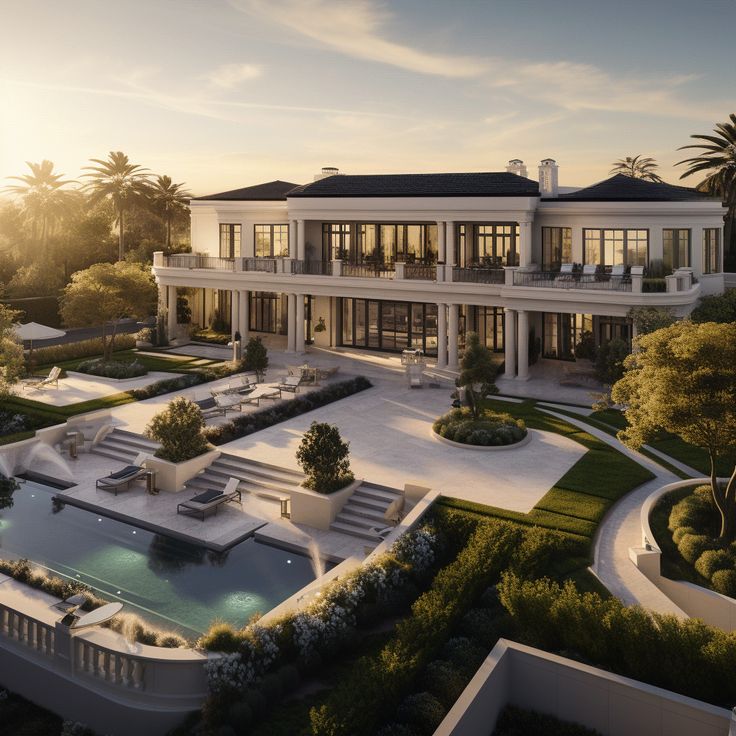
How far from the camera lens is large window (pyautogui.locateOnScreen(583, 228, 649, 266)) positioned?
34719mm

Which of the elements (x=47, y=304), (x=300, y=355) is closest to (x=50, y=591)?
(x=300, y=355)

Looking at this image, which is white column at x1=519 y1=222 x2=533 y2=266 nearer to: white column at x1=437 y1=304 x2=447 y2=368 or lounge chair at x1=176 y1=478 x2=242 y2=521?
white column at x1=437 y1=304 x2=447 y2=368

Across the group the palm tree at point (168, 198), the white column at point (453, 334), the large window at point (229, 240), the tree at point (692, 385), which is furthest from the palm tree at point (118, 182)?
the tree at point (692, 385)

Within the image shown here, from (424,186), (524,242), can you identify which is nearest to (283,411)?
(524,242)

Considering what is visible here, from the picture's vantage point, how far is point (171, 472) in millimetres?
21844

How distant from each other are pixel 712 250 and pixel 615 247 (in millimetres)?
4781

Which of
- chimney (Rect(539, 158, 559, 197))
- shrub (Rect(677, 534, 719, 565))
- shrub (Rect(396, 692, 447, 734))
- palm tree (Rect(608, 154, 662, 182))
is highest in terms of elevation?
palm tree (Rect(608, 154, 662, 182))

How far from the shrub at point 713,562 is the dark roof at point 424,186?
73.6 feet

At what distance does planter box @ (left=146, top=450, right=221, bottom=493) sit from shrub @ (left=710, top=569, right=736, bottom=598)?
46.0ft

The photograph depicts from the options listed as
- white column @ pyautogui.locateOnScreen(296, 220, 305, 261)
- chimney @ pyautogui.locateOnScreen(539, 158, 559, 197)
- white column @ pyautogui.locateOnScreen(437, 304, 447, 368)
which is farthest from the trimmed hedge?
chimney @ pyautogui.locateOnScreen(539, 158, 559, 197)

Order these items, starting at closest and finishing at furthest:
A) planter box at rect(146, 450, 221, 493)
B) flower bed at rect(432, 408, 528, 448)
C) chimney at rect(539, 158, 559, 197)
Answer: planter box at rect(146, 450, 221, 493) → flower bed at rect(432, 408, 528, 448) → chimney at rect(539, 158, 559, 197)

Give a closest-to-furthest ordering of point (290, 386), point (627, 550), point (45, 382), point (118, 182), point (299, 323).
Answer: point (627, 550) < point (290, 386) < point (45, 382) < point (299, 323) < point (118, 182)

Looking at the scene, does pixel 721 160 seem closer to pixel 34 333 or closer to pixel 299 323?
pixel 299 323

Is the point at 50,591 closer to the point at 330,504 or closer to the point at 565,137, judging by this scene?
the point at 330,504
